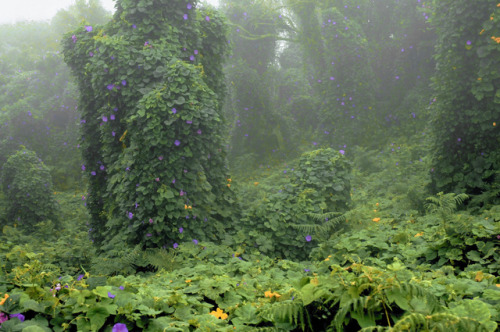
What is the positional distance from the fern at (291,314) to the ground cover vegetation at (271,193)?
0.4 inches

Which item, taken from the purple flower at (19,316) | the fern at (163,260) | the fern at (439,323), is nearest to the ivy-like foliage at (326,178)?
the fern at (163,260)

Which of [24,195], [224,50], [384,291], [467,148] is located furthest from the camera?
[24,195]

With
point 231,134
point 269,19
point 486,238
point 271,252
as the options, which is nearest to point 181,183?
point 271,252

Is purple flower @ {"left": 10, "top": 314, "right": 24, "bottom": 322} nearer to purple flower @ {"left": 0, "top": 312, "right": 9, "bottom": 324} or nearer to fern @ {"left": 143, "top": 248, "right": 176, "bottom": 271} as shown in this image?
purple flower @ {"left": 0, "top": 312, "right": 9, "bottom": 324}

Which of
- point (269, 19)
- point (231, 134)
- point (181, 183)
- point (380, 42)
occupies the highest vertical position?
point (269, 19)

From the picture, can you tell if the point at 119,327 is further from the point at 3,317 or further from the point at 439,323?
the point at 439,323

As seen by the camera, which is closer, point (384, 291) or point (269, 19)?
point (384, 291)

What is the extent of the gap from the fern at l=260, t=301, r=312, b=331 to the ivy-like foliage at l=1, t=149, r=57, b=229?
8.47m

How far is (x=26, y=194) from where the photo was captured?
884 cm

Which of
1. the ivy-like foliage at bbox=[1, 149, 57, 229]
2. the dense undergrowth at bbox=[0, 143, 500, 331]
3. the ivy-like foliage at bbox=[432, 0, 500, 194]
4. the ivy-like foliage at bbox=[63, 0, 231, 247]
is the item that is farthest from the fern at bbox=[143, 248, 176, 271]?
the ivy-like foliage at bbox=[1, 149, 57, 229]

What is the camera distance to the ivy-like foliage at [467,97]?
5715 mm

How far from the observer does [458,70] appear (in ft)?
20.0

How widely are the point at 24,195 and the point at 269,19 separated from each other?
10.6 m

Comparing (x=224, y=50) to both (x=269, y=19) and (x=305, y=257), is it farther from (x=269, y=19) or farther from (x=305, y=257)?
(x=269, y=19)
